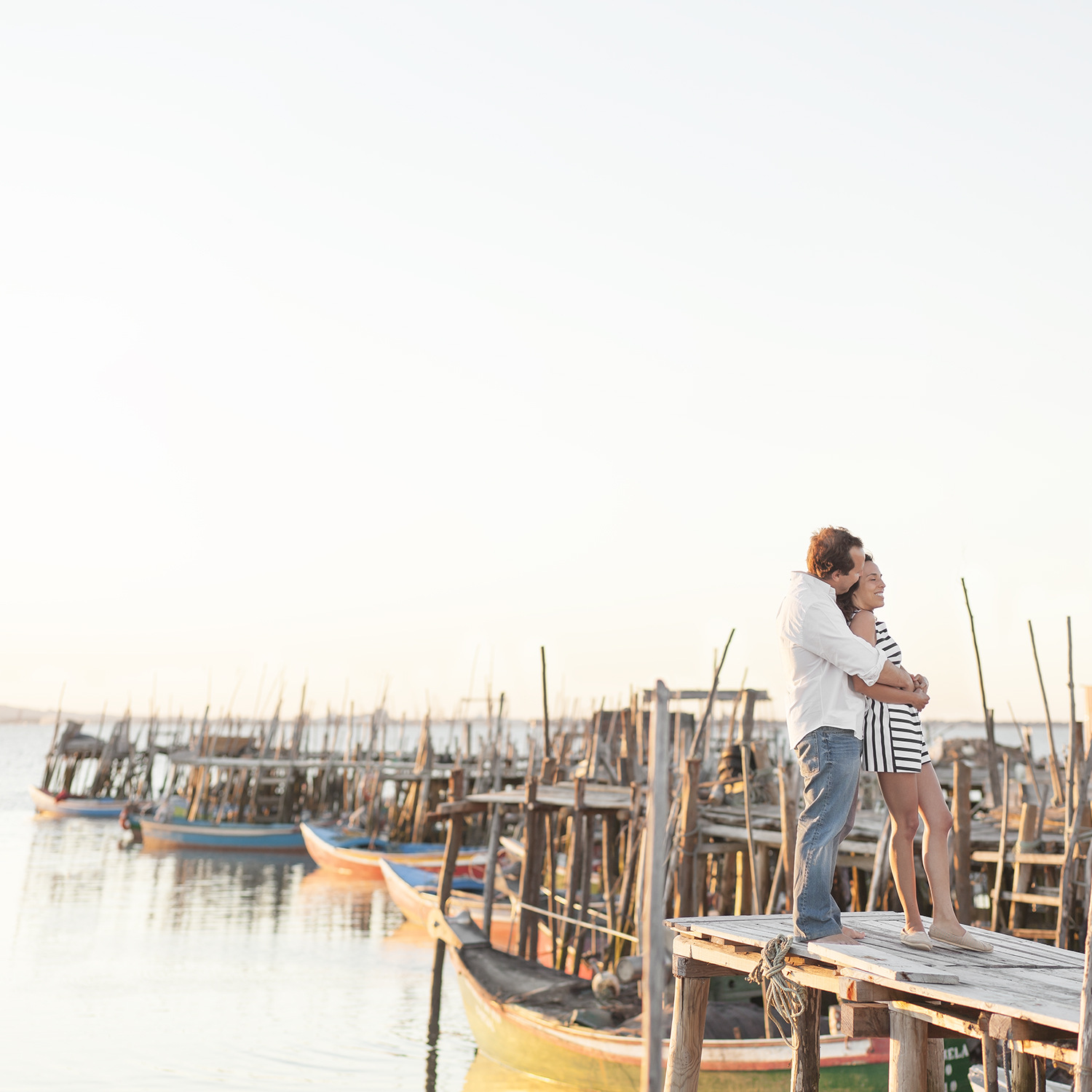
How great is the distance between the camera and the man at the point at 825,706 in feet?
14.6

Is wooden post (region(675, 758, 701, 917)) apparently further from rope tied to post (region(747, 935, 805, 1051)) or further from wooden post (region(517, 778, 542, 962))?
rope tied to post (region(747, 935, 805, 1051))

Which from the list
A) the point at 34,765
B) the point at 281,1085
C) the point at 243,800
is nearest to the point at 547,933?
the point at 281,1085

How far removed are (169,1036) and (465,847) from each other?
52.1 ft

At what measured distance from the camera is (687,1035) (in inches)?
211

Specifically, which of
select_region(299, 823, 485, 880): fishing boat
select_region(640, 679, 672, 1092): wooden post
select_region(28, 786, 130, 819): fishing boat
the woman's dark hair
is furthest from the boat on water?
select_region(28, 786, 130, 819): fishing boat

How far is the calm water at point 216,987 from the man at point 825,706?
7807 millimetres

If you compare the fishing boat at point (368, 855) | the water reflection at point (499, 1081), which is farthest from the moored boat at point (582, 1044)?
the fishing boat at point (368, 855)

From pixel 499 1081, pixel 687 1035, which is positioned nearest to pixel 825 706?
pixel 687 1035

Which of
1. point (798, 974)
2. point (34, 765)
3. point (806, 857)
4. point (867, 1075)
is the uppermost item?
point (806, 857)

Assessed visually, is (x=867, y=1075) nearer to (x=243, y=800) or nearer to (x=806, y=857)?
(x=806, y=857)

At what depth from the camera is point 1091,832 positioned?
9.74 m

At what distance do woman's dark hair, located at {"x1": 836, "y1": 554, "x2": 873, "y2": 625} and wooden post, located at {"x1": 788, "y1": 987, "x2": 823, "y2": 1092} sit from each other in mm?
1917

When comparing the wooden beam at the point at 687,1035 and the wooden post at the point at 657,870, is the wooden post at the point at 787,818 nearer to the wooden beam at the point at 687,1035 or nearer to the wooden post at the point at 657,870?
the wooden post at the point at 657,870

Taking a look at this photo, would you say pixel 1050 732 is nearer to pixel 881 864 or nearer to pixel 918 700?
pixel 881 864
